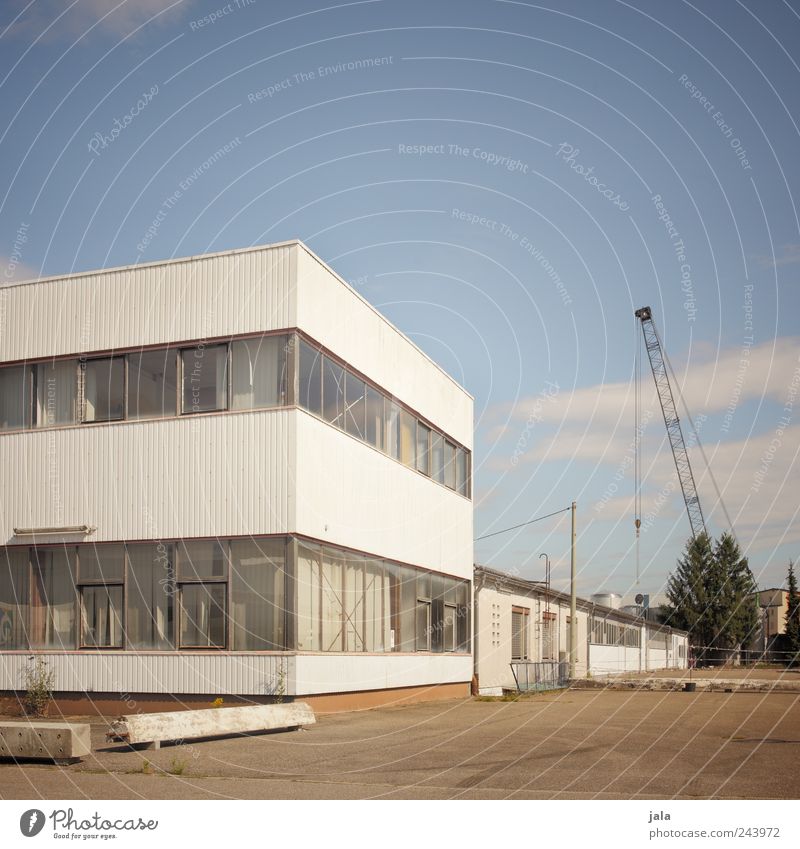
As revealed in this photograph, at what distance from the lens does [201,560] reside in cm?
2272

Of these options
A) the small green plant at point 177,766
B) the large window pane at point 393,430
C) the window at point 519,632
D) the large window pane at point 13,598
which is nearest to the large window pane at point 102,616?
the large window pane at point 13,598

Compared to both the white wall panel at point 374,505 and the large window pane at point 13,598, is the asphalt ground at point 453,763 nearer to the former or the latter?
the large window pane at point 13,598

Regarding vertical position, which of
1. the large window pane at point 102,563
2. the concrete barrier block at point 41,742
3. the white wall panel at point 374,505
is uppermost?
the white wall panel at point 374,505

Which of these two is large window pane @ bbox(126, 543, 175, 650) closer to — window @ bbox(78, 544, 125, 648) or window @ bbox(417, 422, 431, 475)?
window @ bbox(78, 544, 125, 648)

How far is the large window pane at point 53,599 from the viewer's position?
932 inches

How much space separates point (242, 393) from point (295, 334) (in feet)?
5.66

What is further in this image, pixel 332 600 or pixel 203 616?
pixel 332 600

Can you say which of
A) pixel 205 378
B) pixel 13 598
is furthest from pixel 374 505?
pixel 13 598

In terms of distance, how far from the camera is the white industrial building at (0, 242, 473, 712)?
2236 centimetres

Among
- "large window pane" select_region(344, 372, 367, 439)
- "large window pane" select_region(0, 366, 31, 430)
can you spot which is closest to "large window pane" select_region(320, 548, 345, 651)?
"large window pane" select_region(344, 372, 367, 439)

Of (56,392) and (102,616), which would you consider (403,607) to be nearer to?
(102,616)

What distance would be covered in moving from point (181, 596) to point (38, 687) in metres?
3.87

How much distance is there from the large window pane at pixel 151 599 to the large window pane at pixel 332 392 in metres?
4.62

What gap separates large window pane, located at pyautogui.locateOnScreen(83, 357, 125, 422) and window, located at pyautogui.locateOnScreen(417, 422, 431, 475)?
34.1 ft
